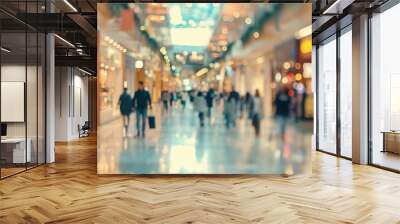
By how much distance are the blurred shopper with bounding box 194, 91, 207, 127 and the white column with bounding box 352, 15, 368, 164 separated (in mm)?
3925

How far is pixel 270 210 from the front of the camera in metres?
4.56

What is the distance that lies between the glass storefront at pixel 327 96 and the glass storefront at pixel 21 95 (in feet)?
24.8

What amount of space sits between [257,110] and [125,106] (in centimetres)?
238

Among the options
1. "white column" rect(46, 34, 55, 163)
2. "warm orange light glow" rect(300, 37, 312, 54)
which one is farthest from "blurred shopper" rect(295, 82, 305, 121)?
"white column" rect(46, 34, 55, 163)

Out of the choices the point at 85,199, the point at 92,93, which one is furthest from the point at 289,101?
the point at 92,93

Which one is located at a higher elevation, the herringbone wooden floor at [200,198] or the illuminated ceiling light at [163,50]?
the illuminated ceiling light at [163,50]

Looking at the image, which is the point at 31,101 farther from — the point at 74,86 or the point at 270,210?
the point at 74,86

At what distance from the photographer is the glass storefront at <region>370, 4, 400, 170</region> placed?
7820mm

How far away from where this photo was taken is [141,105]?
22.8ft

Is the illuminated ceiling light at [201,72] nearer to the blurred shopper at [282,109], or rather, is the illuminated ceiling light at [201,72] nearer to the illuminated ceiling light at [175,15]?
the illuminated ceiling light at [175,15]

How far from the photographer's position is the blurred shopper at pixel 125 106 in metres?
6.89

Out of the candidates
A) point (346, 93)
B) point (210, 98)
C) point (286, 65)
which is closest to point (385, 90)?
point (346, 93)

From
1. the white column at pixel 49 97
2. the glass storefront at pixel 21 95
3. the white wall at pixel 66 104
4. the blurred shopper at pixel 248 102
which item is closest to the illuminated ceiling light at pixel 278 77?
the blurred shopper at pixel 248 102

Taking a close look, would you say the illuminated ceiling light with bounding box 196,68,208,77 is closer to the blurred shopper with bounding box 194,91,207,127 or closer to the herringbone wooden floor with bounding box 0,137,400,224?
the blurred shopper with bounding box 194,91,207,127
